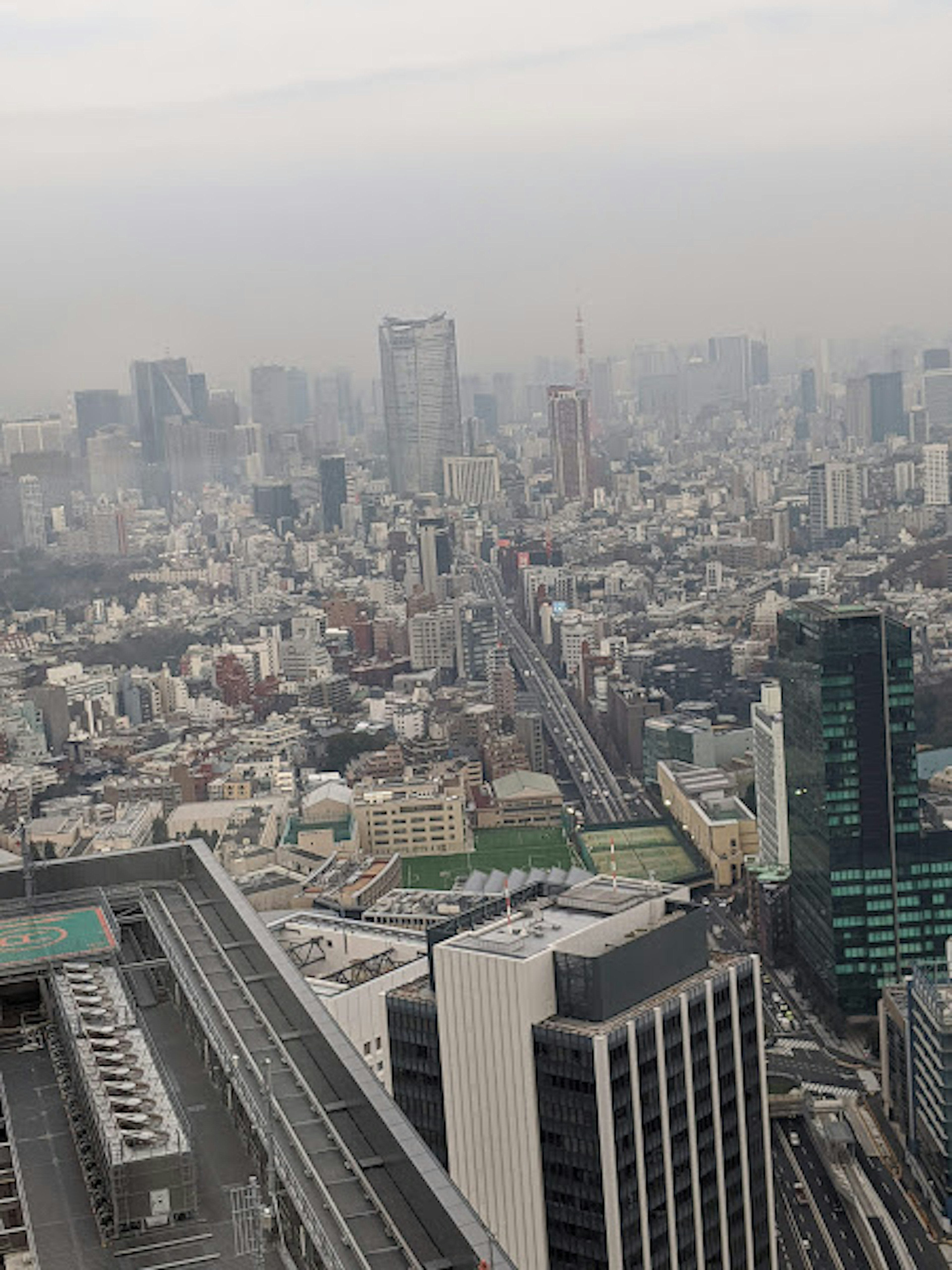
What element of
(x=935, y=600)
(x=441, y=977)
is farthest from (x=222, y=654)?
(x=441, y=977)

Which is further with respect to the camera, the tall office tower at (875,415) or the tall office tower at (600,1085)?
the tall office tower at (875,415)

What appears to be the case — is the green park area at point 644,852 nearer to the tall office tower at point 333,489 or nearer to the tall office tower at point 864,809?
the tall office tower at point 864,809

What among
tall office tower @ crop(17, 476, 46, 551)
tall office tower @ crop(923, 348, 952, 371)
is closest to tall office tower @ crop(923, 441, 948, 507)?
tall office tower @ crop(923, 348, 952, 371)

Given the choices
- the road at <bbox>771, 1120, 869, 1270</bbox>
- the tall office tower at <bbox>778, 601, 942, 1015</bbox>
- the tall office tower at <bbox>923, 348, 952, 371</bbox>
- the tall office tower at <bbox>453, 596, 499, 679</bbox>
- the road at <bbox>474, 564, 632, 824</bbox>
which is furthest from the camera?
the tall office tower at <bbox>923, 348, 952, 371</bbox>

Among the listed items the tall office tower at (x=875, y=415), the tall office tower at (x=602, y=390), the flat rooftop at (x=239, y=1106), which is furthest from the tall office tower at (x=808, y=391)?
the flat rooftop at (x=239, y=1106)

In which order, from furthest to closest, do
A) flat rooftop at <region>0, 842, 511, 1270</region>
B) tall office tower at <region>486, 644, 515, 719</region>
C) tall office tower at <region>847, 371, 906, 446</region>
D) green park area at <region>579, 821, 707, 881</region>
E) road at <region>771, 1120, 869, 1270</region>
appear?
tall office tower at <region>847, 371, 906, 446</region>, tall office tower at <region>486, 644, 515, 719</region>, green park area at <region>579, 821, 707, 881</region>, road at <region>771, 1120, 869, 1270</region>, flat rooftop at <region>0, 842, 511, 1270</region>

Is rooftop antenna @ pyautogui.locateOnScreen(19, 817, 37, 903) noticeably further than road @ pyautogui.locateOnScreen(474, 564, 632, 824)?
No

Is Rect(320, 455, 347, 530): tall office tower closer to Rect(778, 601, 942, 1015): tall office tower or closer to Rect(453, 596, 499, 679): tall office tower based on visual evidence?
Rect(453, 596, 499, 679): tall office tower
